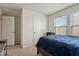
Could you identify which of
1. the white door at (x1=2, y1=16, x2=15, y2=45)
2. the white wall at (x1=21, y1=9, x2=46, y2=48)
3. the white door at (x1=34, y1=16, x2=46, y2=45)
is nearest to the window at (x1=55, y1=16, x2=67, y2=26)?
the white door at (x1=34, y1=16, x2=46, y2=45)

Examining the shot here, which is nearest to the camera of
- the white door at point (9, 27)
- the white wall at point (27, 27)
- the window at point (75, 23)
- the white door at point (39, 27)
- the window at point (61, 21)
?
the window at point (75, 23)

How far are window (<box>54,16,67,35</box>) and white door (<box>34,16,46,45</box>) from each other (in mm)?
456

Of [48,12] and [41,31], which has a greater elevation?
[48,12]

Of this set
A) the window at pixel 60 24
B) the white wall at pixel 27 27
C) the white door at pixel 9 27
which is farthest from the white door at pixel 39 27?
the white door at pixel 9 27

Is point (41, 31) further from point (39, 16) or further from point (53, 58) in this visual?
point (53, 58)

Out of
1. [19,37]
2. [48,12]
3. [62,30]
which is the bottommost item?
Answer: [19,37]

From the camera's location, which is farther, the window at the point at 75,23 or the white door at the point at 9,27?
the white door at the point at 9,27

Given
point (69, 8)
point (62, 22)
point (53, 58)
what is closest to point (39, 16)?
point (62, 22)

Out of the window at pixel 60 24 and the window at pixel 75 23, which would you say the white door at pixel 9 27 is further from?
the window at pixel 75 23

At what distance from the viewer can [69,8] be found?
12.4ft

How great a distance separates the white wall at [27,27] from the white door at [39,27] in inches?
6.4

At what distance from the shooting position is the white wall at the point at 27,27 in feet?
15.4

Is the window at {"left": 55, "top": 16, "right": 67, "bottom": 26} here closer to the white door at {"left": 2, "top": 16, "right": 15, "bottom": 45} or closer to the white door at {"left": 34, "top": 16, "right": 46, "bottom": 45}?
the white door at {"left": 34, "top": 16, "right": 46, "bottom": 45}

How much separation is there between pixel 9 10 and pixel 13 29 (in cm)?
81
